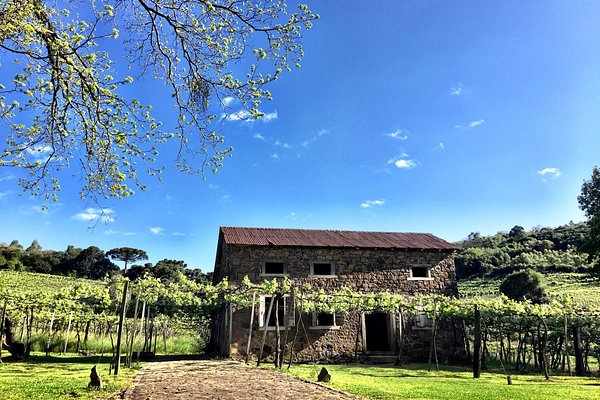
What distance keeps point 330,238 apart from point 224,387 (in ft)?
44.0

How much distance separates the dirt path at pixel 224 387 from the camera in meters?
→ 7.62

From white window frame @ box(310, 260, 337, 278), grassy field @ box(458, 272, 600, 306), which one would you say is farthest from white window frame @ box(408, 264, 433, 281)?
grassy field @ box(458, 272, 600, 306)

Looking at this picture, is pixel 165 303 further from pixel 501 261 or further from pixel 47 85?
pixel 501 261

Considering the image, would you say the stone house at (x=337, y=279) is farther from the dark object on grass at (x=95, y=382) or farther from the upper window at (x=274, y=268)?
the dark object on grass at (x=95, y=382)

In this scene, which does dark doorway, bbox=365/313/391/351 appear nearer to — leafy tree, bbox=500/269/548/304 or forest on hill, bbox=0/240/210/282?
leafy tree, bbox=500/269/548/304

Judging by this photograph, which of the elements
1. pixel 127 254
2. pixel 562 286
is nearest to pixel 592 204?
pixel 562 286

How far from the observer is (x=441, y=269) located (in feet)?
69.6

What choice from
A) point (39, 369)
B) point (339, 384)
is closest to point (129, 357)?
point (39, 369)

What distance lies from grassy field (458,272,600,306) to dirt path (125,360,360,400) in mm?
29280

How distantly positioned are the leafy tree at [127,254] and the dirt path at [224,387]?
5785cm

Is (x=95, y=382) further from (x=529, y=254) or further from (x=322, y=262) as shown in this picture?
(x=529, y=254)

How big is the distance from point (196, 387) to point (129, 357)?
539cm

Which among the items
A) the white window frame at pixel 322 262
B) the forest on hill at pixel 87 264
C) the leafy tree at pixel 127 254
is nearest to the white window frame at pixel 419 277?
the white window frame at pixel 322 262

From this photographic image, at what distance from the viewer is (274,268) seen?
1958cm
